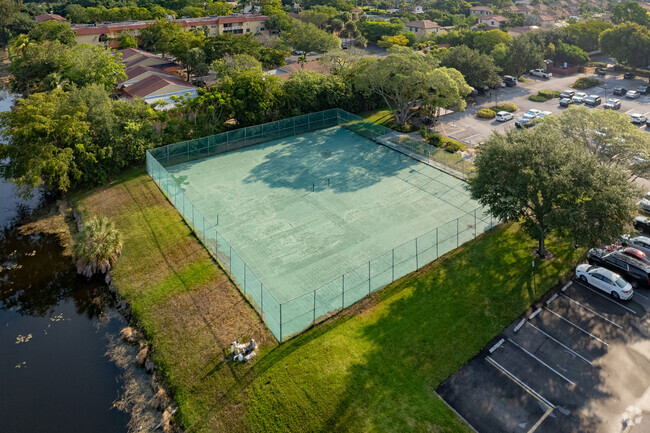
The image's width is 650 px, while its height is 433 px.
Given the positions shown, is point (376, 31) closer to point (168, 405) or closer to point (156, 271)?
point (156, 271)

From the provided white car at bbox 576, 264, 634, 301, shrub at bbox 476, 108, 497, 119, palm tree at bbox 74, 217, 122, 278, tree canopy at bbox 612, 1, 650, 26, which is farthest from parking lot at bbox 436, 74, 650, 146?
palm tree at bbox 74, 217, 122, 278

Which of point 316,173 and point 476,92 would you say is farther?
point 476,92

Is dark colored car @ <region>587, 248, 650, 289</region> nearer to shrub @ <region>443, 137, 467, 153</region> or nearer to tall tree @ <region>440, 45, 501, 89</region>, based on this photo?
shrub @ <region>443, 137, 467, 153</region>

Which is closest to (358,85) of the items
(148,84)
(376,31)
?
(148,84)

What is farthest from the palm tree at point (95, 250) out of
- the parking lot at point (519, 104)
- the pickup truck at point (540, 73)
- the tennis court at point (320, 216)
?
the pickup truck at point (540, 73)

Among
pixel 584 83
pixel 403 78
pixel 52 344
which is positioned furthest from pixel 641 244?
pixel 584 83

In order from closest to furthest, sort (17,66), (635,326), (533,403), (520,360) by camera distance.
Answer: (533,403), (520,360), (635,326), (17,66)
